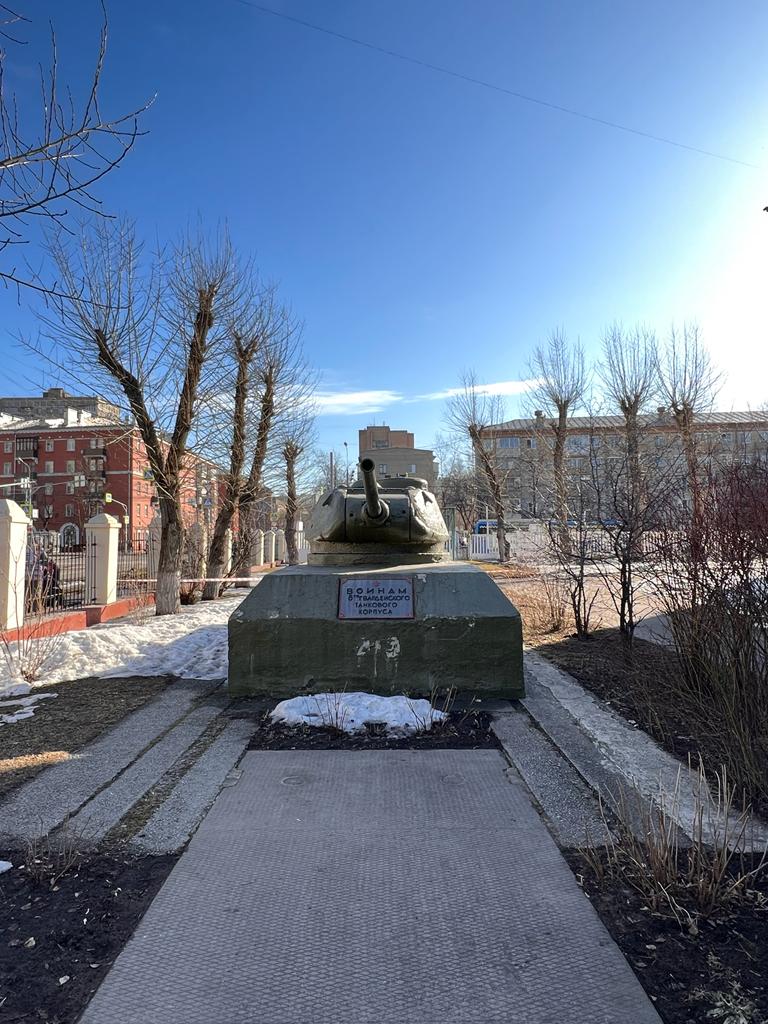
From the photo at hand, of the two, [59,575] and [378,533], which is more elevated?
[378,533]

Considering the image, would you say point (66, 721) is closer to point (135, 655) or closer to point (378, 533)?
point (135, 655)

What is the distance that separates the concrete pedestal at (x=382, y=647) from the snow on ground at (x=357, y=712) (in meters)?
0.31

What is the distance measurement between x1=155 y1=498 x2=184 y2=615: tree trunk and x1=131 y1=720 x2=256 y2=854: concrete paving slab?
795cm

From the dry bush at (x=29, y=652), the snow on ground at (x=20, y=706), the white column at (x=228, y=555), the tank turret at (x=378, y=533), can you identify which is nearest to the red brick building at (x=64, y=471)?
the white column at (x=228, y=555)

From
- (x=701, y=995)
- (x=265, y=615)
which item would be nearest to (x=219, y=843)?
(x=701, y=995)

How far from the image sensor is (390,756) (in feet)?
14.4

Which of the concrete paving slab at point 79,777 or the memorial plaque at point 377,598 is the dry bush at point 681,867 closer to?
the concrete paving slab at point 79,777

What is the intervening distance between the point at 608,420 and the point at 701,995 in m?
23.1

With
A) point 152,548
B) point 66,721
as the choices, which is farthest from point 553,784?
point 152,548

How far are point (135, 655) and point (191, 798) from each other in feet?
15.5

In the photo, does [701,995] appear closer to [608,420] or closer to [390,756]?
[390,756]

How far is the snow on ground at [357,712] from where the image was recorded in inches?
194

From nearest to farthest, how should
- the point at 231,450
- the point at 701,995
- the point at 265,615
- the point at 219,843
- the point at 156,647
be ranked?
the point at 701,995
the point at 219,843
the point at 265,615
the point at 156,647
the point at 231,450

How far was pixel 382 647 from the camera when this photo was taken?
576 centimetres
